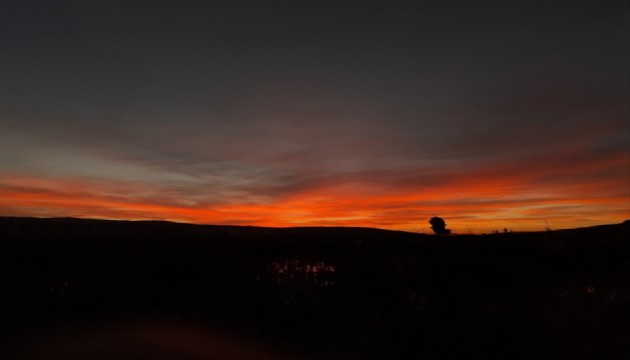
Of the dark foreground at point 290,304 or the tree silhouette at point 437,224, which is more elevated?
the tree silhouette at point 437,224

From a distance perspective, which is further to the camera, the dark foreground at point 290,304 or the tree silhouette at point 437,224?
the tree silhouette at point 437,224

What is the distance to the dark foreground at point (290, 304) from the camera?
8.55 metres

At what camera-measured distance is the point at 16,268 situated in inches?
448

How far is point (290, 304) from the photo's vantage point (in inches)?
398

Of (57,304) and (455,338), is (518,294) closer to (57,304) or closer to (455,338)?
(455,338)

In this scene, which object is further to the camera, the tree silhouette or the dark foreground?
the tree silhouette

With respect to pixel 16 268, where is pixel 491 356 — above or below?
below

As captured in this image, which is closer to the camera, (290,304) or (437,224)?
(290,304)

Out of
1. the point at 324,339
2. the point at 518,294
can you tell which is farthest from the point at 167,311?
the point at 518,294

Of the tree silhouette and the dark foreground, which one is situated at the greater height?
the tree silhouette

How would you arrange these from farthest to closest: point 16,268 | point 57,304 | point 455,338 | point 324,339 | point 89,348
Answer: point 16,268, point 57,304, point 324,339, point 455,338, point 89,348

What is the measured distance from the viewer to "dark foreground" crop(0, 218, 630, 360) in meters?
8.55

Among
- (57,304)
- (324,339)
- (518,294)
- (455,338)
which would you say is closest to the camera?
(455,338)

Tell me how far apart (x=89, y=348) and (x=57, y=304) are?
3.10 m
